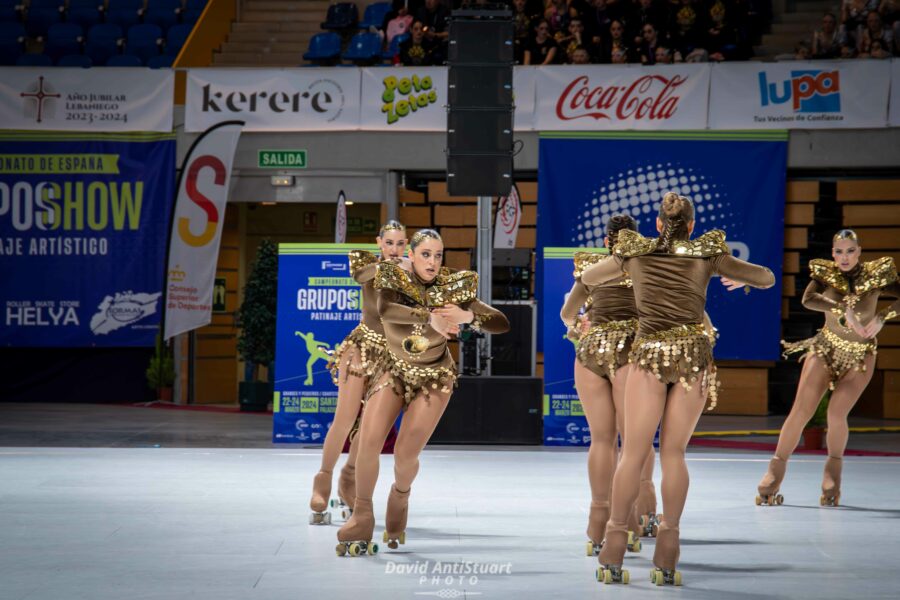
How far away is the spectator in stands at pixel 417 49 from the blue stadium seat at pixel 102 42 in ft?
13.7

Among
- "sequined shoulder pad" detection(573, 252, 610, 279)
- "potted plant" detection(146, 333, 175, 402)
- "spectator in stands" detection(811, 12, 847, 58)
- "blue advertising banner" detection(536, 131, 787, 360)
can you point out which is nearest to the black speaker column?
"blue advertising banner" detection(536, 131, 787, 360)

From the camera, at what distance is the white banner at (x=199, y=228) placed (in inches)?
559

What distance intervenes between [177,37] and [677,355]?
12469mm

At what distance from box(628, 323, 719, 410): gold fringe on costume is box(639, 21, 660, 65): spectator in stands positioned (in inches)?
374

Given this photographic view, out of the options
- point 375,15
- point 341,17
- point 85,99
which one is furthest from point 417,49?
point 85,99

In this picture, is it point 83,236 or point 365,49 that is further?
point 365,49

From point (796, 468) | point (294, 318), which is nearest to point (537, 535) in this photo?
point (796, 468)

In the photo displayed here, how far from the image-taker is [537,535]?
627 cm

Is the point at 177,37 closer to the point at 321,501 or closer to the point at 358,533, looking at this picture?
the point at 321,501

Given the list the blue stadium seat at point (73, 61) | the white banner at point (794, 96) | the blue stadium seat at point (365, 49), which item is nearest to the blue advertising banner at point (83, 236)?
the blue stadium seat at point (73, 61)

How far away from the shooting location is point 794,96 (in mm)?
13570

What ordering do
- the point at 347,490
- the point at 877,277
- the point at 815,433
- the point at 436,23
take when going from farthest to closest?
the point at 436,23 → the point at 815,433 → the point at 877,277 → the point at 347,490

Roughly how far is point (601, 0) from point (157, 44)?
18.9 ft

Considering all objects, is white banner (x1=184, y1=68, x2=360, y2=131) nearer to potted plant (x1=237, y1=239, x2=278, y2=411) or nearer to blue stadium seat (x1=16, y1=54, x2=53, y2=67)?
potted plant (x1=237, y1=239, x2=278, y2=411)
